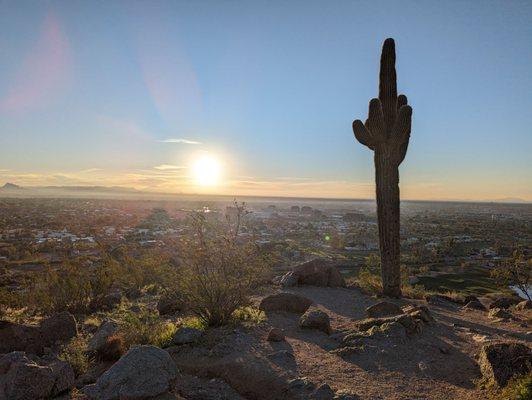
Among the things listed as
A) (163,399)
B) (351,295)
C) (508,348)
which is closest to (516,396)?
(508,348)

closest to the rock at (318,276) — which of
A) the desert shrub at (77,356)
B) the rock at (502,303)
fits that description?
the rock at (502,303)

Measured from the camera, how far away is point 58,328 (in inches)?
325

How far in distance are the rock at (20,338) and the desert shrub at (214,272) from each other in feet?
9.20

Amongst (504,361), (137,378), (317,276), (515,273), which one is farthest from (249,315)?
→ (515,273)

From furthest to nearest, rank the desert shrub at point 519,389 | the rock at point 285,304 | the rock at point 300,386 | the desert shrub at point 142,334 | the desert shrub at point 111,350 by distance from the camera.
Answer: the rock at point 285,304, the desert shrub at point 142,334, the desert shrub at point 111,350, the rock at point 300,386, the desert shrub at point 519,389

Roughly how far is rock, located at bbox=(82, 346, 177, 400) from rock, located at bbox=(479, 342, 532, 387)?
4.72 metres

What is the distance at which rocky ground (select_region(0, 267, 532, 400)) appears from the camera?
18.1 feet

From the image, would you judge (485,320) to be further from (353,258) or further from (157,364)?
(353,258)

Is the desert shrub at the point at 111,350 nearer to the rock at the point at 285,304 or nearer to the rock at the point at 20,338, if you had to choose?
the rock at the point at 20,338

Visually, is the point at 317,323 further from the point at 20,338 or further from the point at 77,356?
the point at 20,338

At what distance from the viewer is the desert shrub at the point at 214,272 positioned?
28.2 ft

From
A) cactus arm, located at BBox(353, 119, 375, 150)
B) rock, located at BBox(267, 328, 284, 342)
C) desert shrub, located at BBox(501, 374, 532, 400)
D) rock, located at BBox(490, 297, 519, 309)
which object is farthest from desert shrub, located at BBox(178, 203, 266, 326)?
rock, located at BBox(490, 297, 519, 309)

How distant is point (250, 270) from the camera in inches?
361

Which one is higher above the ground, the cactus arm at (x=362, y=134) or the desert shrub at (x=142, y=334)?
the cactus arm at (x=362, y=134)
